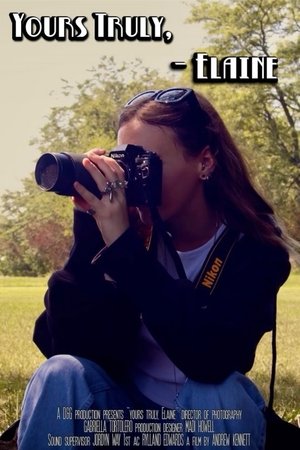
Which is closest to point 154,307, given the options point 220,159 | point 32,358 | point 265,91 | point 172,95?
point 220,159

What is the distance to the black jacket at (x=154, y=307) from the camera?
1885 millimetres

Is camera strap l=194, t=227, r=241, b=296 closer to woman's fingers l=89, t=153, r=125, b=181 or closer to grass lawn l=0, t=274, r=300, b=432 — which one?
woman's fingers l=89, t=153, r=125, b=181

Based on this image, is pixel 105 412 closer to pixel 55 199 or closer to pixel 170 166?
pixel 170 166

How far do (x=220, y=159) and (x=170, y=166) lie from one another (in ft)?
0.44

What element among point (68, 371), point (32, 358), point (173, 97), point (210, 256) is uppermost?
point (173, 97)

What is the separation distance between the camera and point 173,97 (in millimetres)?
2109

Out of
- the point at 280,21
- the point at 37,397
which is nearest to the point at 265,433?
the point at 37,397

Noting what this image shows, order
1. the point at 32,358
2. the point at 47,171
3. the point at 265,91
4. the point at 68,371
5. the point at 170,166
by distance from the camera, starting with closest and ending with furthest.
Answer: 1. the point at 68,371
2. the point at 47,171
3. the point at 170,166
4. the point at 32,358
5. the point at 265,91

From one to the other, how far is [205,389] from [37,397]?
1.18 ft

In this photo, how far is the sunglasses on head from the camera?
2104 mm

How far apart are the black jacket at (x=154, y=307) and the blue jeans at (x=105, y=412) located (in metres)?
0.06

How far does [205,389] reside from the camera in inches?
72.3

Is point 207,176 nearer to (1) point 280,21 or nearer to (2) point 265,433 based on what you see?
(2) point 265,433

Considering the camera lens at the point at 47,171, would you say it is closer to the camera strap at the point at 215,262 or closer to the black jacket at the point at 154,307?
the black jacket at the point at 154,307
